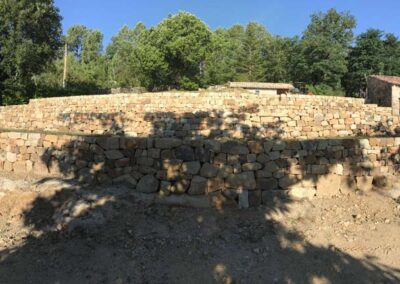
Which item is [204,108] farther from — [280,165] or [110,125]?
[280,165]

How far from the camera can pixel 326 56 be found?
110 ft

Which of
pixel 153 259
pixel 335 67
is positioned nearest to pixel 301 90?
pixel 335 67

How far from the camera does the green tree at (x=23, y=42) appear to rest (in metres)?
20.1

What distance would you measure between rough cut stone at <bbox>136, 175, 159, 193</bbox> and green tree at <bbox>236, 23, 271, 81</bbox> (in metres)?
34.0

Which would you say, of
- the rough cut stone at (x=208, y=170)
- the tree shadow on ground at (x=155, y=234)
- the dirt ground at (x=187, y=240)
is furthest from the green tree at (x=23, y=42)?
the rough cut stone at (x=208, y=170)

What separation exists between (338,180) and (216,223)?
2.53m

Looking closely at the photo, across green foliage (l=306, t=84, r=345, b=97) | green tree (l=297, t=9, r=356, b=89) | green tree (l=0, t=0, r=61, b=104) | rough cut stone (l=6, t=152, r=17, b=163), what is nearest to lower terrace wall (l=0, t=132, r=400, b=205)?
rough cut stone (l=6, t=152, r=17, b=163)

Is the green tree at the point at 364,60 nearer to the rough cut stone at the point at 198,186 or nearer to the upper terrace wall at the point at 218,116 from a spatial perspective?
the upper terrace wall at the point at 218,116

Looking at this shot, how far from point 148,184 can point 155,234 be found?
108cm

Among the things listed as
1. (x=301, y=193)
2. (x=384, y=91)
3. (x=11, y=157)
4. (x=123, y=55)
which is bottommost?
(x=301, y=193)

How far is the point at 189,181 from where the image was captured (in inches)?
249

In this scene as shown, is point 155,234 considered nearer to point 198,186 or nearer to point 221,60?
point 198,186

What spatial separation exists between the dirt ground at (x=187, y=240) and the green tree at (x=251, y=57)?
3424 cm

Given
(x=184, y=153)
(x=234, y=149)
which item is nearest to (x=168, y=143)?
(x=184, y=153)
